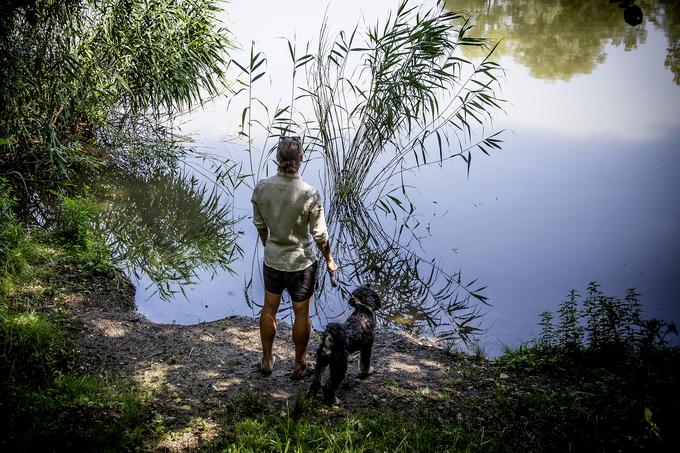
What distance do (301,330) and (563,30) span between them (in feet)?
48.0

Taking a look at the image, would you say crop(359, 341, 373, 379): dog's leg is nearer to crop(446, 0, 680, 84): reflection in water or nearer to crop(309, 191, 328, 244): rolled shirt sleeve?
crop(309, 191, 328, 244): rolled shirt sleeve

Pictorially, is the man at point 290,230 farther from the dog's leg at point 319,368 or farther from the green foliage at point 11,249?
the green foliage at point 11,249

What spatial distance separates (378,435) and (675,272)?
4.46m

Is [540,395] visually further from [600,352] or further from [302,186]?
[302,186]

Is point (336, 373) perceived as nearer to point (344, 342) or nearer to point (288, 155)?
point (344, 342)

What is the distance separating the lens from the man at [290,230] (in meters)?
3.57

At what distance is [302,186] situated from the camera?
3.59m

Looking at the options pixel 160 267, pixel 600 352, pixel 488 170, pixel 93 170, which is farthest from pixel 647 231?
pixel 93 170

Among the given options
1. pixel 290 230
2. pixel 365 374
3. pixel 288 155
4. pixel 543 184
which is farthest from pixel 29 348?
pixel 543 184

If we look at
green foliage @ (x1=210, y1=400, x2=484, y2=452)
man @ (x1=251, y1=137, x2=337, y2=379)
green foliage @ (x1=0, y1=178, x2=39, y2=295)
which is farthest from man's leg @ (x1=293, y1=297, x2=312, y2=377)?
green foliage @ (x1=0, y1=178, x2=39, y2=295)

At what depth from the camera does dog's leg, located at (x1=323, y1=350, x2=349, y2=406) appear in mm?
3439

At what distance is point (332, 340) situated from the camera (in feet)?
11.2

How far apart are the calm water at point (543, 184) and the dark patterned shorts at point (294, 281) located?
167 centimetres

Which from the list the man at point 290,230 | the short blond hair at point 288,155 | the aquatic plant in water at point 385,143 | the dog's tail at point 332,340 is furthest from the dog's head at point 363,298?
the aquatic plant in water at point 385,143
